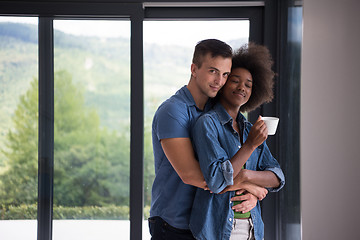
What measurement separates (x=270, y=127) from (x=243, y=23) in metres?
1.40

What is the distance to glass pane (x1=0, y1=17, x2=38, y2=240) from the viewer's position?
8.64ft

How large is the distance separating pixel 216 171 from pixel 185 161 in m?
0.12

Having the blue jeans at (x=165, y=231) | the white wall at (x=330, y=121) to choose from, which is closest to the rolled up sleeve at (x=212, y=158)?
the blue jeans at (x=165, y=231)

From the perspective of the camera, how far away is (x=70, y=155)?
8.69 feet

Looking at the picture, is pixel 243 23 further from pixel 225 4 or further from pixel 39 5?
pixel 39 5

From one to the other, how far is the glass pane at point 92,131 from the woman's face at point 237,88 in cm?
124

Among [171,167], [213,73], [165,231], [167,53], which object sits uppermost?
[167,53]

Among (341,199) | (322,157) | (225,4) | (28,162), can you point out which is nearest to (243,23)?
(225,4)

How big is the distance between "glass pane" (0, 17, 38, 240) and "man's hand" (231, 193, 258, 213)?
5.62 ft

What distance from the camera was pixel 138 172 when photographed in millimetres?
2613

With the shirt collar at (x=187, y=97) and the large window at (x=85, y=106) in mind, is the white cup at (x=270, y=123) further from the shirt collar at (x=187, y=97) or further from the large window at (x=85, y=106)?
the large window at (x=85, y=106)

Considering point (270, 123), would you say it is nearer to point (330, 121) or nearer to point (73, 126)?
point (330, 121)

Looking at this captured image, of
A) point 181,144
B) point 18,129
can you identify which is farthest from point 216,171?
point 18,129

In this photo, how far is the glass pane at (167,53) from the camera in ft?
8.76
